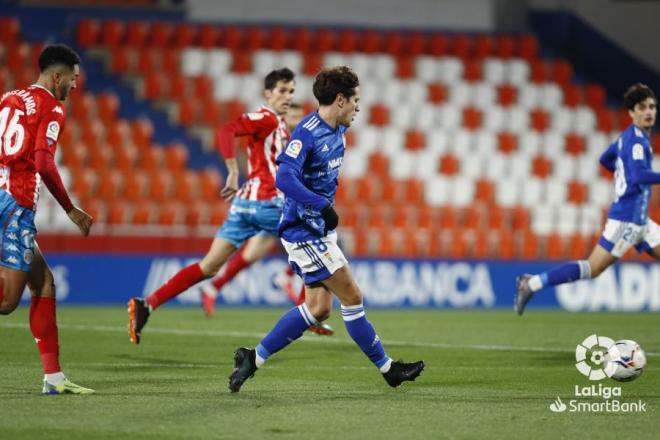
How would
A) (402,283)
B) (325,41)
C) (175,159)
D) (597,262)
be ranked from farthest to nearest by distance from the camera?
1. (325,41)
2. (175,159)
3. (402,283)
4. (597,262)

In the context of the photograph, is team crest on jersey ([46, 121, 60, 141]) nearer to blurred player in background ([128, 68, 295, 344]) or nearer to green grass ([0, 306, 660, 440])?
green grass ([0, 306, 660, 440])

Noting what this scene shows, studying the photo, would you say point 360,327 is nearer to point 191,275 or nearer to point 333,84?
point 333,84

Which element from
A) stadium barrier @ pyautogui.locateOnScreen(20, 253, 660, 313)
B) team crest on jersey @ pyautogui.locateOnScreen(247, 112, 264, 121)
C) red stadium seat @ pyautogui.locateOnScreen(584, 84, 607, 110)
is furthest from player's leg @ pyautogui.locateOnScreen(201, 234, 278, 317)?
red stadium seat @ pyautogui.locateOnScreen(584, 84, 607, 110)

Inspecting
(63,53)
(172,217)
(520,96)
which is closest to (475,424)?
(63,53)

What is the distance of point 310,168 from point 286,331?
1097 mm

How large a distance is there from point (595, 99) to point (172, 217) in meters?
10.7

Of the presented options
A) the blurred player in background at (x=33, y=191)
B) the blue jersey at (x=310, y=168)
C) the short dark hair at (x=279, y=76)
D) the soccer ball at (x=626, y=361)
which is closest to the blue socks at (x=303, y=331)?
the blue jersey at (x=310, y=168)

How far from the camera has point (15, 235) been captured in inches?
287

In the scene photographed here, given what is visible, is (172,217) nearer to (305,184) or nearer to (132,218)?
(132,218)

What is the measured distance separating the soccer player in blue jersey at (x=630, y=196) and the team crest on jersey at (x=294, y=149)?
15.4 ft

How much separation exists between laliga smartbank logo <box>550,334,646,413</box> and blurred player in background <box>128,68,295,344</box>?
3182mm

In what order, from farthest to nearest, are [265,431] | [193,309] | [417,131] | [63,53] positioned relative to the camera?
[417,131], [193,309], [63,53], [265,431]

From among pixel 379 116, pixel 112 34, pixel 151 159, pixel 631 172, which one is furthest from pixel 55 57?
pixel 112 34

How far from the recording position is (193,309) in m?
17.0
